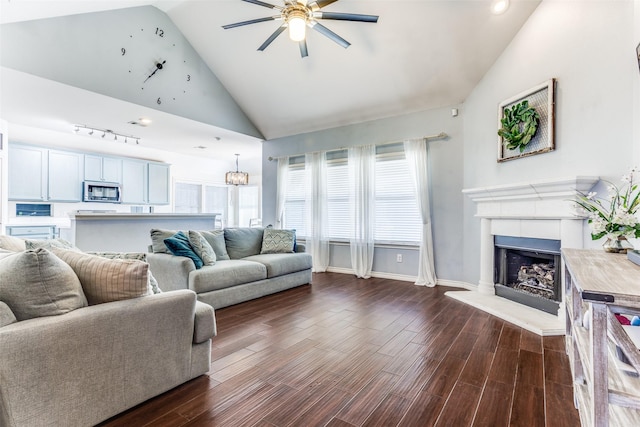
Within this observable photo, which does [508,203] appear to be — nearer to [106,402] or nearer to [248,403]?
[248,403]

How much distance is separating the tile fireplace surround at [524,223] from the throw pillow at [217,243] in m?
3.06

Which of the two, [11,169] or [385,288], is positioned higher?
[11,169]

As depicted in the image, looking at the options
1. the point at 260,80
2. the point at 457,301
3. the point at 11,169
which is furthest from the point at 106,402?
the point at 11,169

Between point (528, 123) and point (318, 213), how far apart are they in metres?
3.51

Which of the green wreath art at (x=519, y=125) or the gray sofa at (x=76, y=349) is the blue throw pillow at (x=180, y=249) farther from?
the green wreath art at (x=519, y=125)

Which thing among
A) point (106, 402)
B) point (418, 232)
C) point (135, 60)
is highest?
point (135, 60)

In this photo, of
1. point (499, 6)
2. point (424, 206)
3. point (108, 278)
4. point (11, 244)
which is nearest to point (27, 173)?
point (11, 244)

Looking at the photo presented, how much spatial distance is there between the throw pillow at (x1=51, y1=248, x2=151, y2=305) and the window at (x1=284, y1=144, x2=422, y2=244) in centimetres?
400

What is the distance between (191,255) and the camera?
139 inches

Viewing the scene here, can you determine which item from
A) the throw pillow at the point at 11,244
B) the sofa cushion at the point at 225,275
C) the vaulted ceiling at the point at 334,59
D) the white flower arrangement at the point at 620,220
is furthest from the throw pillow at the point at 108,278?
the vaulted ceiling at the point at 334,59

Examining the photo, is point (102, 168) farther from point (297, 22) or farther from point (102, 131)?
point (297, 22)

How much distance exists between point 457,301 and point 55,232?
6667 mm

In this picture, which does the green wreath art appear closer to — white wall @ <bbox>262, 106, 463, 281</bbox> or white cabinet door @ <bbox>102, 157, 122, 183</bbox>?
white wall @ <bbox>262, 106, 463, 281</bbox>

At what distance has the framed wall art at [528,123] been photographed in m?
3.14
